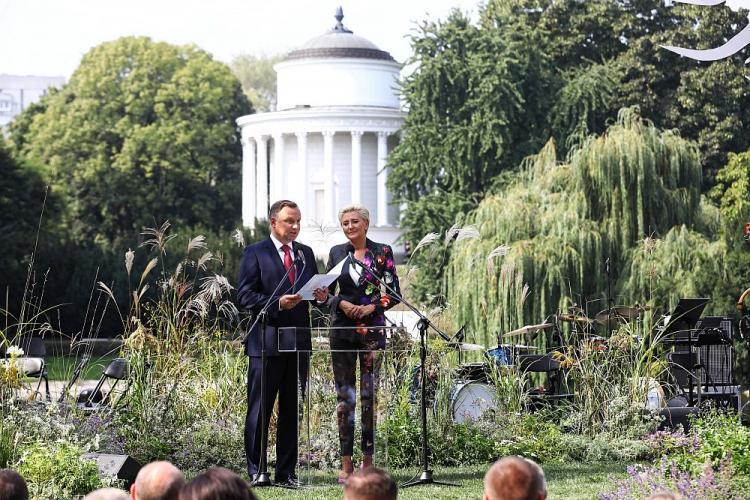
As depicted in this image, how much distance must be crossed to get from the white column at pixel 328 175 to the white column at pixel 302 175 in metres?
0.90

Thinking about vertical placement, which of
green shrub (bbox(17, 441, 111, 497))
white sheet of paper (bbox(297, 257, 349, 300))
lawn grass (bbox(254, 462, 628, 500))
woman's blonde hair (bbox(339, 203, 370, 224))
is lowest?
lawn grass (bbox(254, 462, 628, 500))

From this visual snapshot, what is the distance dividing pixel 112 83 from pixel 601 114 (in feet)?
81.8

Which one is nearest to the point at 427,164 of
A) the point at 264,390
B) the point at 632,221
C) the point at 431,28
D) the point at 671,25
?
the point at 431,28

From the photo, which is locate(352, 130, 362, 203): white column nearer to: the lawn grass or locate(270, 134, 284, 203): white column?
locate(270, 134, 284, 203): white column

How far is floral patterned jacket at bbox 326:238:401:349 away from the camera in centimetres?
966

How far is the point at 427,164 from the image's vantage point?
134 feet

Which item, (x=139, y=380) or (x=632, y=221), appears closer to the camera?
(x=139, y=380)

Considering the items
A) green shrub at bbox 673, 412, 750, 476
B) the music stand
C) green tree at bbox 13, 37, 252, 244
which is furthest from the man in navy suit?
green tree at bbox 13, 37, 252, 244

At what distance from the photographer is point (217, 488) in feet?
15.5

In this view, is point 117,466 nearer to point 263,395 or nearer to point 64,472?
point 64,472

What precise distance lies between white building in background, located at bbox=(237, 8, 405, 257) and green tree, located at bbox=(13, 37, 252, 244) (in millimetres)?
2202

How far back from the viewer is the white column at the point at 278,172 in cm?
6278

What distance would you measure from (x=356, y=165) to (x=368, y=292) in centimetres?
5210

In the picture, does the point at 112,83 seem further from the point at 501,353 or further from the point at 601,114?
the point at 501,353
